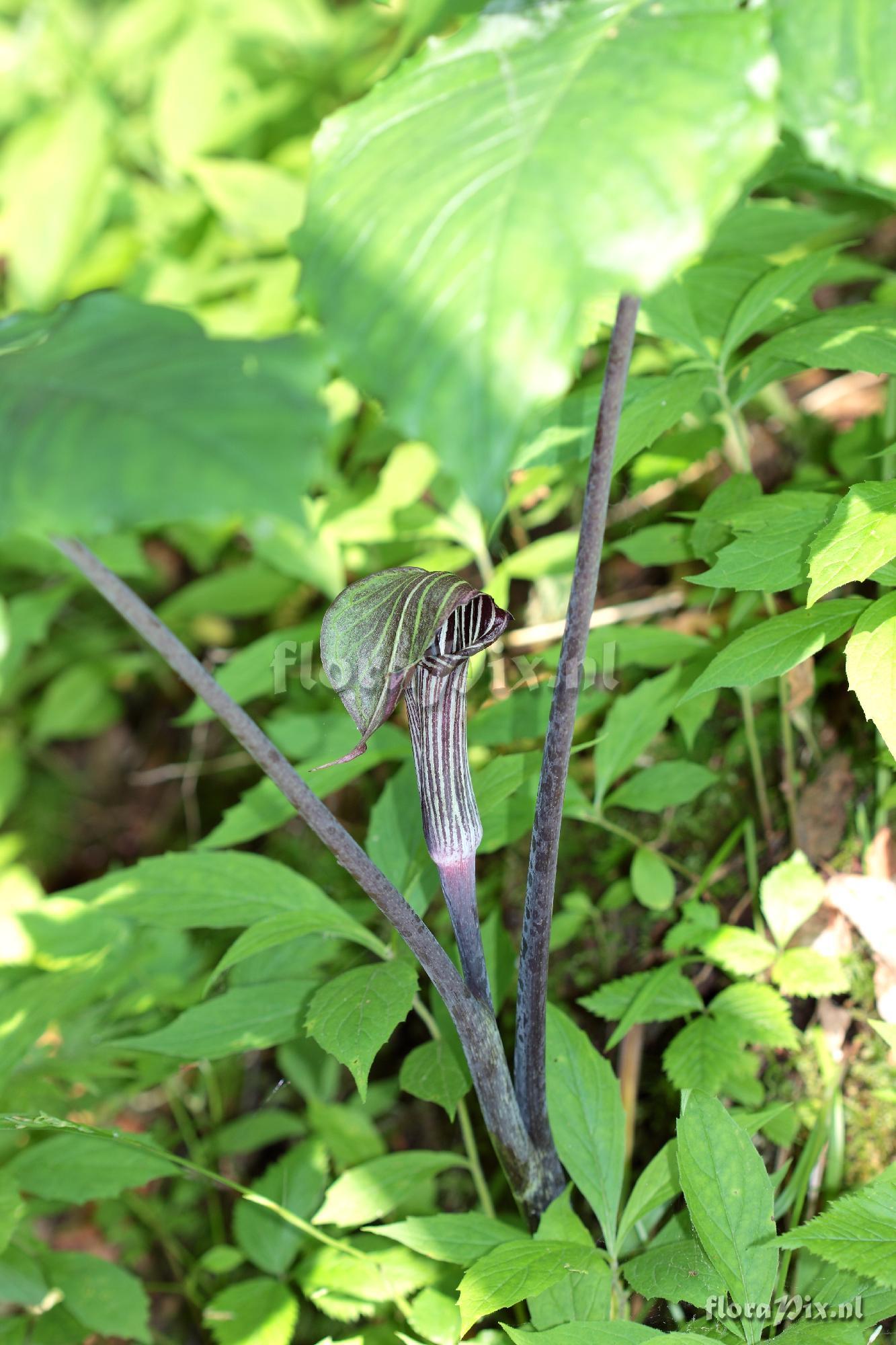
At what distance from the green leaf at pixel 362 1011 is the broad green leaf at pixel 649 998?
35cm

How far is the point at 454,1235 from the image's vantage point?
115 cm

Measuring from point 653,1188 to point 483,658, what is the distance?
1050mm

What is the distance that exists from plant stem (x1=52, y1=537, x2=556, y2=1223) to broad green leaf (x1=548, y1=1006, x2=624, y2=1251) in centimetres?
5

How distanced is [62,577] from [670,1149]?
7.36 ft

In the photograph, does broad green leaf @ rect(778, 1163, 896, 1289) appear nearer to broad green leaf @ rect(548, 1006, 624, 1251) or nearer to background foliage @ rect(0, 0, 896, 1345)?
background foliage @ rect(0, 0, 896, 1345)

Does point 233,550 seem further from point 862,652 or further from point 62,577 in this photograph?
point 862,652

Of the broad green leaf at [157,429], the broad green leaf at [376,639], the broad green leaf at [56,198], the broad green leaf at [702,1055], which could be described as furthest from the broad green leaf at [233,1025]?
the broad green leaf at [56,198]

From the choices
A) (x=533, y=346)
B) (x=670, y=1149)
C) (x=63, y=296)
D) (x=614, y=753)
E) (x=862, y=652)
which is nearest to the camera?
(x=533, y=346)

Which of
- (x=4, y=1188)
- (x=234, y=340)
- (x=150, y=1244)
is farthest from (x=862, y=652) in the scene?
(x=150, y=1244)

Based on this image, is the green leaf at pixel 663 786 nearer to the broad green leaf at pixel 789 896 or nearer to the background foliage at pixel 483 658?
the background foliage at pixel 483 658

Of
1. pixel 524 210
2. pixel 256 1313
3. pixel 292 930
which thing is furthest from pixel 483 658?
pixel 524 210

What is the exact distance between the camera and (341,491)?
2158 mm

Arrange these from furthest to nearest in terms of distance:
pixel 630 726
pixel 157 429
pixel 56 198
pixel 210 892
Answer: pixel 56 198 → pixel 630 726 → pixel 210 892 → pixel 157 429

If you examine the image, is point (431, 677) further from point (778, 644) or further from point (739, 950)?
point (739, 950)
